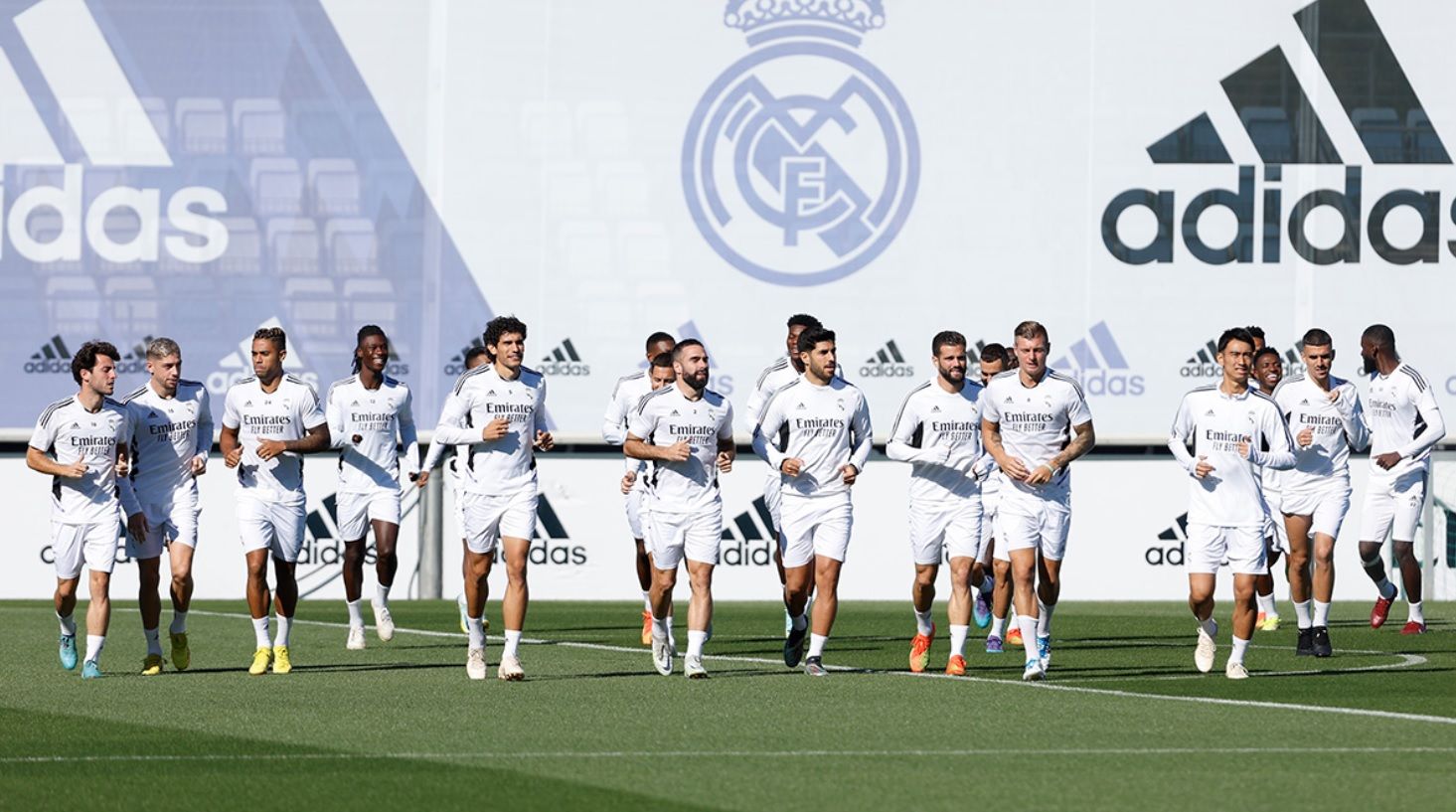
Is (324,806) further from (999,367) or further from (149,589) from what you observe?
(999,367)

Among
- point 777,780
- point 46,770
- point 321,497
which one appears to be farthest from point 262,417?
point 321,497

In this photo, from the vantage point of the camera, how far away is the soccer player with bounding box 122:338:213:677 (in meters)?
15.7

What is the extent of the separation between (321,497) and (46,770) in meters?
15.7

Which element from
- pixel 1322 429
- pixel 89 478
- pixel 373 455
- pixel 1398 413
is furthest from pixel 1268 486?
pixel 89 478

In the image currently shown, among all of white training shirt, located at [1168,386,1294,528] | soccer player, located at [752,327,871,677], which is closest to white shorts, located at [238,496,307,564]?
soccer player, located at [752,327,871,677]

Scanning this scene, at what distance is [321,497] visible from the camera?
25875 mm

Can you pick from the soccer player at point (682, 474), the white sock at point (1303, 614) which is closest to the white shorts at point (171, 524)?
the soccer player at point (682, 474)

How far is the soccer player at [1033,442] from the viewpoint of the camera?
1505cm

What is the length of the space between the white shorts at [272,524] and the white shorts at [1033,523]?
15.0ft

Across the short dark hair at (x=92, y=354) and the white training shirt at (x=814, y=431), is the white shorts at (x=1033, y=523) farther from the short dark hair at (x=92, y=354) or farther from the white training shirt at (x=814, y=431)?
the short dark hair at (x=92, y=354)

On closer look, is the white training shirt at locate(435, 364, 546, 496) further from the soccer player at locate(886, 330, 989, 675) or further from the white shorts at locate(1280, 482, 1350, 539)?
the white shorts at locate(1280, 482, 1350, 539)

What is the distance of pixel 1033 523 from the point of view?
15172mm

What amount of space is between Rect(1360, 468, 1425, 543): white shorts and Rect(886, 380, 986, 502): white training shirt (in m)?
5.19

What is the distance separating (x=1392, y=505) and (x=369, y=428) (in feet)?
27.6
